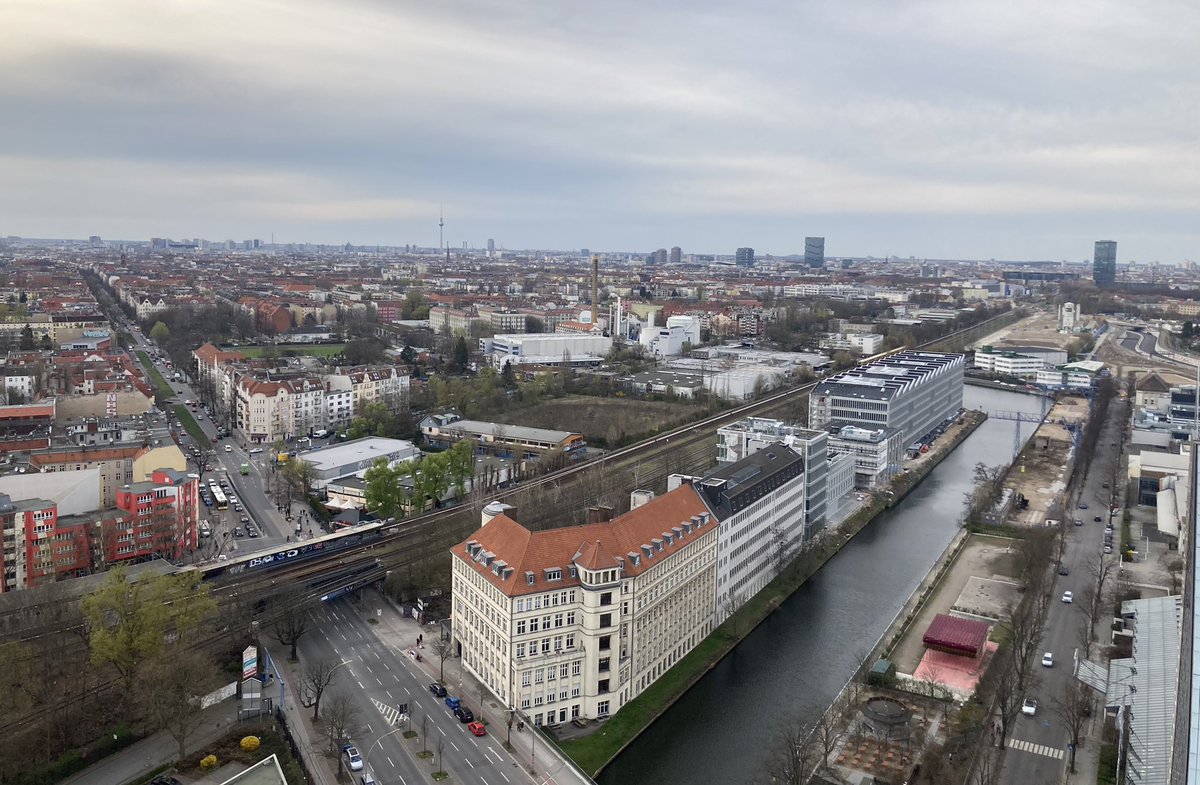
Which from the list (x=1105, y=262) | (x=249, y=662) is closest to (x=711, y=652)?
(x=249, y=662)

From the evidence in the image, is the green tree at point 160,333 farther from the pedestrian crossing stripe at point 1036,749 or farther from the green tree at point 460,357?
the pedestrian crossing stripe at point 1036,749

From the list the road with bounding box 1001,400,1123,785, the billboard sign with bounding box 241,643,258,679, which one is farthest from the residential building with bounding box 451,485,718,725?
the road with bounding box 1001,400,1123,785

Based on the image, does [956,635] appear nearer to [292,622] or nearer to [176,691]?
[292,622]

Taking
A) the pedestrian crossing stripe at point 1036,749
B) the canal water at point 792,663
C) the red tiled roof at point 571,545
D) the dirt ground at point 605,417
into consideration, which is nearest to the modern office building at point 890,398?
the canal water at point 792,663

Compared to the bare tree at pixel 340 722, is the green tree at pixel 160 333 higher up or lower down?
higher up

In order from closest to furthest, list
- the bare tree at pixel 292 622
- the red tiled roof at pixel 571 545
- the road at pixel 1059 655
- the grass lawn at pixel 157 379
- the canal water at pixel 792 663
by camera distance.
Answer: the road at pixel 1059 655 < the canal water at pixel 792 663 < the red tiled roof at pixel 571 545 < the bare tree at pixel 292 622 < the grass lawn at pixel 157 379

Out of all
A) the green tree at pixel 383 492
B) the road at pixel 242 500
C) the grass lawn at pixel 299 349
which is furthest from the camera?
the grass lawn at pixel 299 349

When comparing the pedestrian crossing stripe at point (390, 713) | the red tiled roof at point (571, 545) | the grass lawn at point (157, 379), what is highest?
the red tiled roof at point (571, 545)

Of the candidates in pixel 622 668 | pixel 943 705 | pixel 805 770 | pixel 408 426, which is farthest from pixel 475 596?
pixel 408 426
